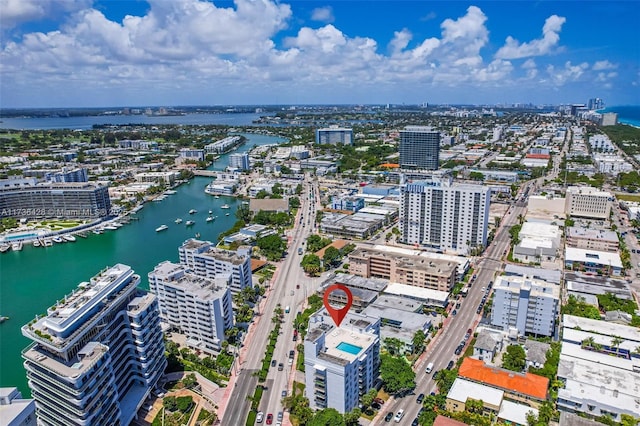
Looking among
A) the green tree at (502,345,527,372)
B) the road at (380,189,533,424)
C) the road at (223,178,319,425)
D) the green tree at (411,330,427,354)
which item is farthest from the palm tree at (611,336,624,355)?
the road at (223,178,319,425)

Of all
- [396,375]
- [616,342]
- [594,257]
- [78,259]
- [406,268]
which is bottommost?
[78,259]

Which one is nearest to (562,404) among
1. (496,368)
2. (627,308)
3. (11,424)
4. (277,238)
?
Result: (496,368)

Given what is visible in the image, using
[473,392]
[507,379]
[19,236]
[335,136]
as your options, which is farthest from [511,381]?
[335,136]

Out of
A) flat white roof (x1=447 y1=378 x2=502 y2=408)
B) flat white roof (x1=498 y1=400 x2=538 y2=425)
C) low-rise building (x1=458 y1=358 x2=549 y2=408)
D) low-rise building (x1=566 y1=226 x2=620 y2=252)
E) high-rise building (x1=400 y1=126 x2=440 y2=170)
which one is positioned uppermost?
high-rise building (x1=400 y1=126 x2=440 y2=170)

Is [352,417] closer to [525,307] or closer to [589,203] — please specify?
[525,307]

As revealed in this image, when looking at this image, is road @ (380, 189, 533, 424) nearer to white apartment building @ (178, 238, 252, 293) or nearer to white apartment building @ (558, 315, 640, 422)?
white apartment building @ (558, 315, 640, 422)

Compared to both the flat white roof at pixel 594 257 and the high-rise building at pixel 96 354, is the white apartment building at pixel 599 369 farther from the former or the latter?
the high-rise building at pixel 96 354
